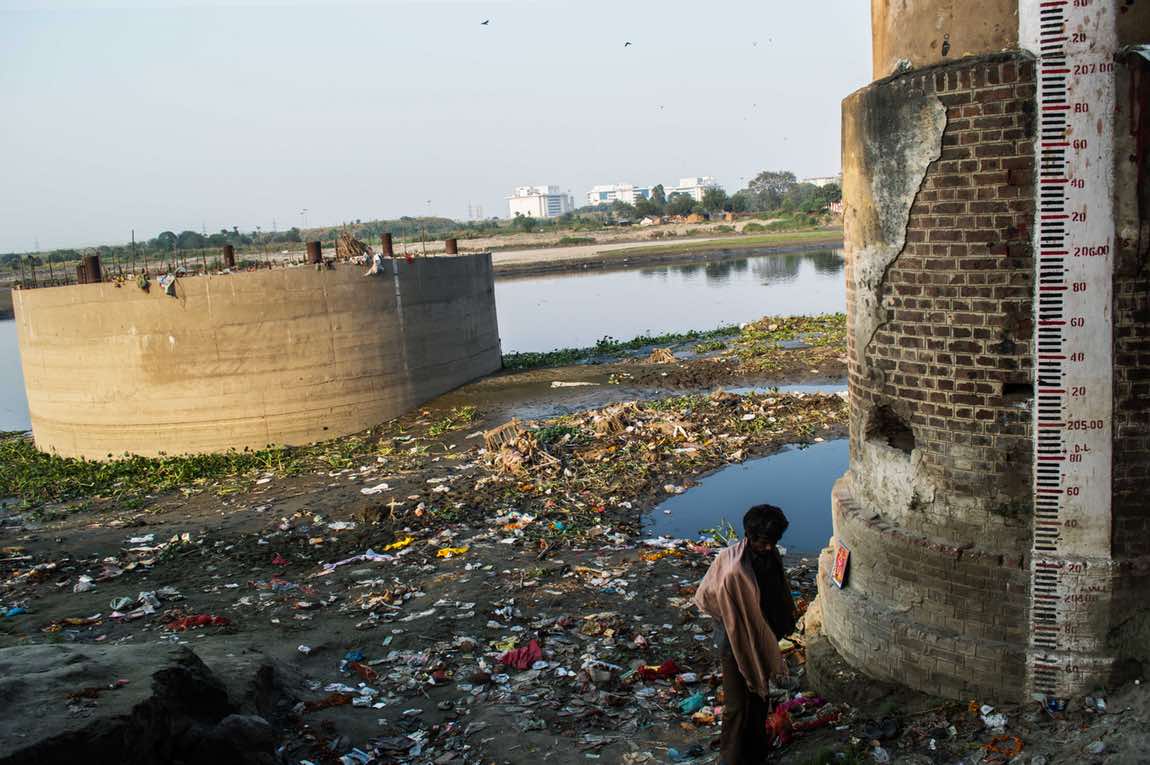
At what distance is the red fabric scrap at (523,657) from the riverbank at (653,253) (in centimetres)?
5612

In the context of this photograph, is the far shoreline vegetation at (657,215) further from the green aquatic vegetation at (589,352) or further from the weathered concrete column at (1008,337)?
the weathered concrete column at (1008,337)

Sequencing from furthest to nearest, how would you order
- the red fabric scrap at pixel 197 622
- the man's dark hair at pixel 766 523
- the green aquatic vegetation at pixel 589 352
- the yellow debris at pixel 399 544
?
the green aquatic vegetation at pixel 589 352 < the yellow debris at pixel 399 544 < the red fabric scrap at pixel 197 622 < the man's dark hair at pixel 766 523

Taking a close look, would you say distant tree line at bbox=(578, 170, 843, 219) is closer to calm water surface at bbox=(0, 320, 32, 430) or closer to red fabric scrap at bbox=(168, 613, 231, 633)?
calm water surface at bbox=(0, 320, 32, 430)

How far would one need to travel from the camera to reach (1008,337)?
423 centimetres

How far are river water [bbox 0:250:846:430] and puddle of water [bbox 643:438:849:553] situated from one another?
16745 mm

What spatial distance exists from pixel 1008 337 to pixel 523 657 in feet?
12.3

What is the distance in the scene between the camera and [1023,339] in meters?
4.20

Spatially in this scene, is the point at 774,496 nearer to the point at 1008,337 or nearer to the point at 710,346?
the point at 1008,337

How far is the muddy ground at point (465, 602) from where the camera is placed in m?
4.62

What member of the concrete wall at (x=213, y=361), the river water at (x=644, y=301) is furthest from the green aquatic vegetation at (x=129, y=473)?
the river water at (x=644, y=301)

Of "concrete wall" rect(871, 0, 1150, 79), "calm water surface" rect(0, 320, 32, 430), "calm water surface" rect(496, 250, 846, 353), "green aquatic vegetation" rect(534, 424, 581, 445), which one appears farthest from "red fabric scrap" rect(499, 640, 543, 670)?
"calm water surface" rect(496, 250, 846, 353)

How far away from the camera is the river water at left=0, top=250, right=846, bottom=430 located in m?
31.5

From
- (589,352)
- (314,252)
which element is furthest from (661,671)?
(589,352)

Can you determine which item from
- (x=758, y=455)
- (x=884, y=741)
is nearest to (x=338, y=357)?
(x=758, y=455)
